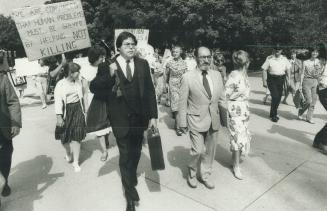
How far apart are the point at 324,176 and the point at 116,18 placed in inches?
1318

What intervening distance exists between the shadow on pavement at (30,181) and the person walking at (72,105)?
53 cm

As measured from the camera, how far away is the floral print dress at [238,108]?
551 centimetres

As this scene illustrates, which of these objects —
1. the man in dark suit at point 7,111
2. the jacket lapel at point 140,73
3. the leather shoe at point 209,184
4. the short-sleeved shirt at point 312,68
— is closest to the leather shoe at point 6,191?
the man in dark suit at point 7,111

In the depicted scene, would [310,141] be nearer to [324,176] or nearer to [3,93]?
[324,176]

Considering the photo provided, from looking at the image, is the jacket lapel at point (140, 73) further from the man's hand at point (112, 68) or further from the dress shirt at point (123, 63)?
the man's hand at point (112, 68)

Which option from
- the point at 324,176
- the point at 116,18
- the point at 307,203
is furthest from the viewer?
the point at 116,18

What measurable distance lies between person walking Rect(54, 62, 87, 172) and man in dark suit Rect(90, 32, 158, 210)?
70.2 inches

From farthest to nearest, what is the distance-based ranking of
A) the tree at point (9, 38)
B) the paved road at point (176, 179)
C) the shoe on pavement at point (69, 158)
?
the tree at point (9, 38), the shoe on pavement at point (69, 158), the paved road at point (176, 179)

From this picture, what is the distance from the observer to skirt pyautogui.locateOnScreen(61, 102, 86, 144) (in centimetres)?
615

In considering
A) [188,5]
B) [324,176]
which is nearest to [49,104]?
[324,176]

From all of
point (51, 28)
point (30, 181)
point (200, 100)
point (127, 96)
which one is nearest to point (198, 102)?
point (200, 100)

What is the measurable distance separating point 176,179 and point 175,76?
3.55 meters

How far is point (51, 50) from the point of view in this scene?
731 centimetres

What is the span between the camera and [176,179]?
5.57m
